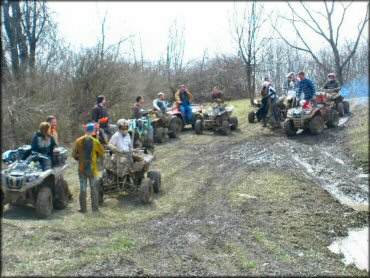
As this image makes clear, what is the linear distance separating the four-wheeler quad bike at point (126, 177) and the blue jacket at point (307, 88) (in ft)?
21.7

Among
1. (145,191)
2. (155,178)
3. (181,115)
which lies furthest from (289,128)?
(145,191)

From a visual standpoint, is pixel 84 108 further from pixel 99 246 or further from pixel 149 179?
pixel 99 246

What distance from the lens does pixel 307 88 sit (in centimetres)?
1511

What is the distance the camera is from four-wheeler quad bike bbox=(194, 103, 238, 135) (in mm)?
17359

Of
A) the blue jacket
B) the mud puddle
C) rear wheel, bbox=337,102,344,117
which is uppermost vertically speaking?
the blue jacket

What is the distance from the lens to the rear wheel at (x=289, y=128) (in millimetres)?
15422

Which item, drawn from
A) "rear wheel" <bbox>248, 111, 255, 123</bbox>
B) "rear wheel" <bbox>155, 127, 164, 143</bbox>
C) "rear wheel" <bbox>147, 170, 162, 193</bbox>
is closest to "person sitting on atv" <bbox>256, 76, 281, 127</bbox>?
"rear wheel" <bbox>248, 111, 255, 123</bbox>

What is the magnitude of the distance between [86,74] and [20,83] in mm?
4625

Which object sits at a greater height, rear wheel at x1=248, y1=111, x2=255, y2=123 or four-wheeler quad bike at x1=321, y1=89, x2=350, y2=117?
four-wheeler quad bike at x1=321, y1=89, x2=350, y2=117

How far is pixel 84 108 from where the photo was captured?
64.2ft

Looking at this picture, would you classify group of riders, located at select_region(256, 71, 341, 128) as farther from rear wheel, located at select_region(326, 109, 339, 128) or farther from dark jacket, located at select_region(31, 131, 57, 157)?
dark jacket, located at select_region(31, 131, 57, 157)

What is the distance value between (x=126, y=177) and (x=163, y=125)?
6.89 meters

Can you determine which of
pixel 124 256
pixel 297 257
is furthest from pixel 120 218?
pixel 297 257

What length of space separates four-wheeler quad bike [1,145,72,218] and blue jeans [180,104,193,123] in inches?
347
